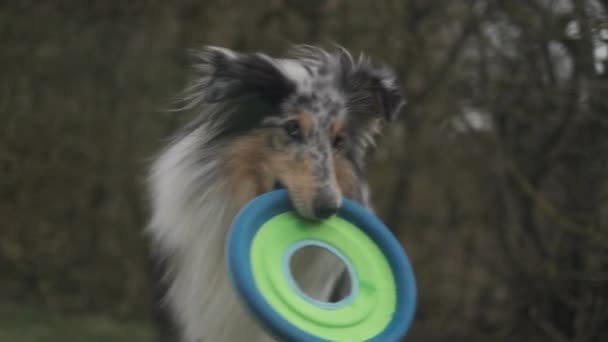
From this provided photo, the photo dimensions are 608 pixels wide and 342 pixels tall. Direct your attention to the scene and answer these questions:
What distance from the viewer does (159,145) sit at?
8.32 meters

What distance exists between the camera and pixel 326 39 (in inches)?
354

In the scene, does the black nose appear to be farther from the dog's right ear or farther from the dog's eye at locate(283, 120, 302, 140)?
the dog's right ear

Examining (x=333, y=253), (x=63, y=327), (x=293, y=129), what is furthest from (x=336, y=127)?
(x=63, y=327)

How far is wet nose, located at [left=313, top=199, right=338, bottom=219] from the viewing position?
168 inches

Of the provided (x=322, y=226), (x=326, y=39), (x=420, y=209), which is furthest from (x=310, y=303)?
(x=420, y=209)

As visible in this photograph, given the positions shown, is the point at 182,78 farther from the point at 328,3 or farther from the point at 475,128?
the point at 475,128

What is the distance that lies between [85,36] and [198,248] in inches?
194

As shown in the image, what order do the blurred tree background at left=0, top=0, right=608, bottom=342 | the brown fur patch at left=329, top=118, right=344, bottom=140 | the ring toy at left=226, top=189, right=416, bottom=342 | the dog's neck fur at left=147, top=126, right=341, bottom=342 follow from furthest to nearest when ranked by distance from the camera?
the blurred tree background at left=0, top=0, right=608, bottom=342 < the dog's neck fur at left=147, top=126, right=341, bottom=342 < the brown fur patch at left=329, top=118, right=344, bottom=140 < the ring toy at left=226, top=189, right=416, bottom=342

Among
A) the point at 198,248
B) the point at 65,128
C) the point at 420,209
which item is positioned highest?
the point at 198,248

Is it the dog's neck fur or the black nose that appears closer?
the black nose

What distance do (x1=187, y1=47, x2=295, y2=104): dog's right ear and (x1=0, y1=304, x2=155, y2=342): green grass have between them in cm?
399

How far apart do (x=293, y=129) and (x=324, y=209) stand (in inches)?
14.8

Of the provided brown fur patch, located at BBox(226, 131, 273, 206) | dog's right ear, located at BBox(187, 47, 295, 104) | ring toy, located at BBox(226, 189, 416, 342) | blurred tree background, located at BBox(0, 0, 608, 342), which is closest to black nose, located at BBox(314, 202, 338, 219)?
ring toy, located at BBox(226, 189, 416, 342)

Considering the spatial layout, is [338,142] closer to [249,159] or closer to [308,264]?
[249,159]
